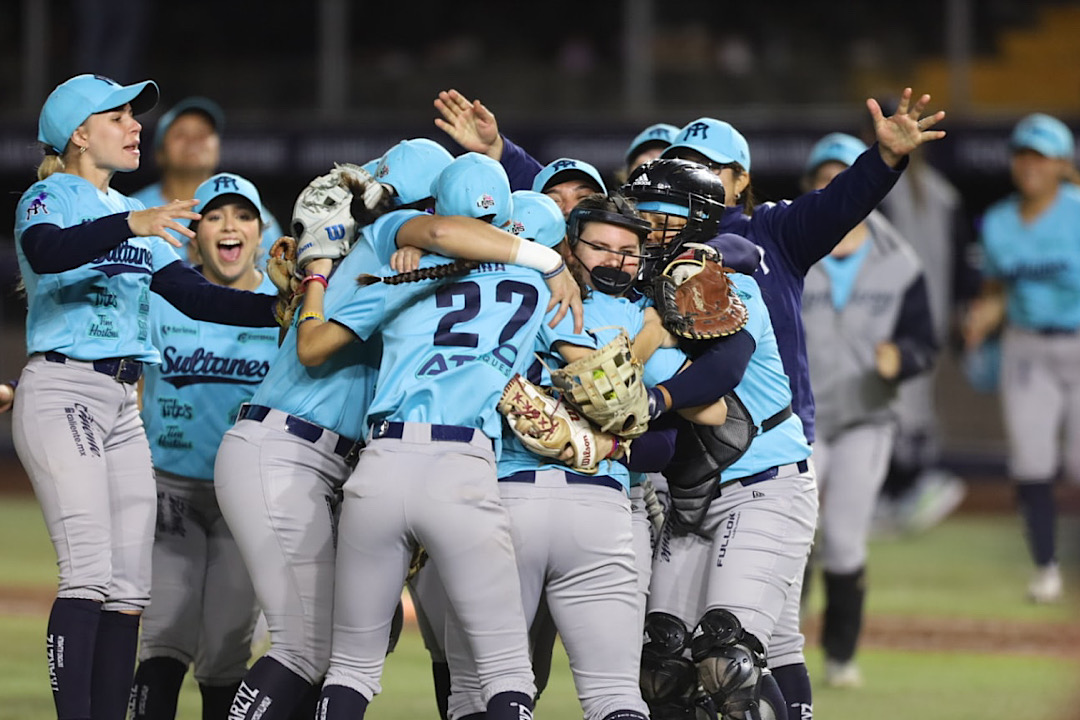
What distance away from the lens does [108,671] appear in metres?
4.95

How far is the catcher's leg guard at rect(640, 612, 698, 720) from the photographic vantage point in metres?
4.80

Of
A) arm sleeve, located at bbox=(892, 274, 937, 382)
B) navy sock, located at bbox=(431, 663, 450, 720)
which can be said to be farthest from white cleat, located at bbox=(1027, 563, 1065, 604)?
navy sock, located at bbox=(431, 663, 450, 720)

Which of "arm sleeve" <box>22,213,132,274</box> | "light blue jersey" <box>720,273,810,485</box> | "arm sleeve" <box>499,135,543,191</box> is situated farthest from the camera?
"arm sleeve" <box>499,135,543,191</box>

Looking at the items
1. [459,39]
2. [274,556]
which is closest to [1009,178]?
Answer: [459,39]

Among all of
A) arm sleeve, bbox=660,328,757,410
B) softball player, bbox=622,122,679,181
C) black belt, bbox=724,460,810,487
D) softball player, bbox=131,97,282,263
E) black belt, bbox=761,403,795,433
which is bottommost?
black belt, bbox=724,460,810,487

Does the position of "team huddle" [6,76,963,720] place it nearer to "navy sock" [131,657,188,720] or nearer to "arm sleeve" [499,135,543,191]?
"navy sock" [131,657,188,720]

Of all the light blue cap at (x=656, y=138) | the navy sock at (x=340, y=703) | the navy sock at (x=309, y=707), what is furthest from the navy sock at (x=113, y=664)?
the light blue cap at (x=656, y=138)

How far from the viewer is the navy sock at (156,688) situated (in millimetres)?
5184

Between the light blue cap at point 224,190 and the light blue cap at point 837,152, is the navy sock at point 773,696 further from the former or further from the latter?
the light blue cap at point 837,152

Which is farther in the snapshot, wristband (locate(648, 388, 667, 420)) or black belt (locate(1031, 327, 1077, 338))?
black belt (locate(1031, 327, 1077, 338))

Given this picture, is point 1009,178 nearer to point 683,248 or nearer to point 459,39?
point 459,39

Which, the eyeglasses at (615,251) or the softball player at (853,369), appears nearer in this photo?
the eyeglasses at (615,251)

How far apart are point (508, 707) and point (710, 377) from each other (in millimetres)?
1091

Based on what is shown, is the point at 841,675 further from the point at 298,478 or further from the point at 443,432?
the point at 443,432
